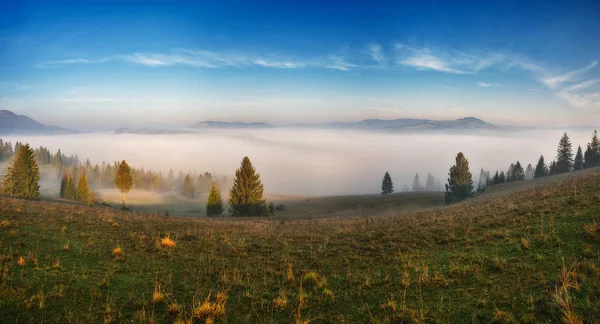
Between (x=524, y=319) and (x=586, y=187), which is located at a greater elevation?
(x=586, y=187)

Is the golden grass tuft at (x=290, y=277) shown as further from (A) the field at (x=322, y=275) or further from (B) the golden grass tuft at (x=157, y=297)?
(B) the golden grass tuft at (x=157, y=297)

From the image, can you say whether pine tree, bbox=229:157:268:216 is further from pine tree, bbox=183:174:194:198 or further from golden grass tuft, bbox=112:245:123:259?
pine tree, bbox=183:174:194:198

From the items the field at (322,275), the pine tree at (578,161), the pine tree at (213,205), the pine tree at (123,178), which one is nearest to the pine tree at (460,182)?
the pine tree at (213,205)

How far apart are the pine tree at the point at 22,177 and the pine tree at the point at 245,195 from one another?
44312 mm

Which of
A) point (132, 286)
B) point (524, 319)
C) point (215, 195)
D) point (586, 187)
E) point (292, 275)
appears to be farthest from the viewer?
point (215, 195)

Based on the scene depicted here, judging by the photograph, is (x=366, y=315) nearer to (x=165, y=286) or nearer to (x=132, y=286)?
(x=165, y=286)

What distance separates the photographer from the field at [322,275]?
20.5ft

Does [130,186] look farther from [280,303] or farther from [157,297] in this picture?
[280,303]

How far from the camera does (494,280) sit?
729 centimetres

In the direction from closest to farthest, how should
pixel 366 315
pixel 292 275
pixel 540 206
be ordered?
pixel 366 315 < pixel 292 275 < pixel 540 206

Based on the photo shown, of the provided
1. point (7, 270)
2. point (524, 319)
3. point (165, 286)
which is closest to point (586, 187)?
point (524, 319)

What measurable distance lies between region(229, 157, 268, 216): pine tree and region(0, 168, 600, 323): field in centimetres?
3657

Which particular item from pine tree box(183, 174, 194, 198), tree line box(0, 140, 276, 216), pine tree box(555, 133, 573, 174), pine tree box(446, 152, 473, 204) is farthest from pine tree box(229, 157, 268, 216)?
pine tree box(183, 174, 194, 198)

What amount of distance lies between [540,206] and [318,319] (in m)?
13.6
